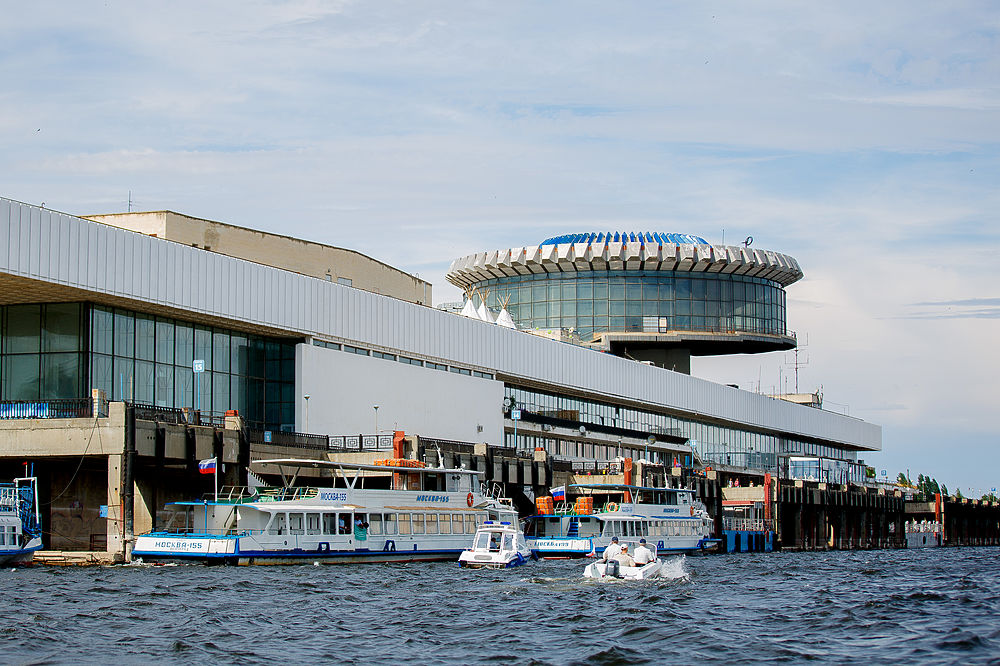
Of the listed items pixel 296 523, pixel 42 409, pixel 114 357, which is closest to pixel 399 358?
pixel 114 357

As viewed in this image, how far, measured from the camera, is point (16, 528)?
191 ft

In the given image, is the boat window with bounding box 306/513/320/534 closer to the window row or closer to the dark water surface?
the dark water surface

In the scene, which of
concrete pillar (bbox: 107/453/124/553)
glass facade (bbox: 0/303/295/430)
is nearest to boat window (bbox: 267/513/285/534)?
concrete pillar (bbox: 107/453/124/553)

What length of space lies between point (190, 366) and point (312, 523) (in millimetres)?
17121

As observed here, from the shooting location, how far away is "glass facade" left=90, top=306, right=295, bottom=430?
7162 cm

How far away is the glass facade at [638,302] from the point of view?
139m

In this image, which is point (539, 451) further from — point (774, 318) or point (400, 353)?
point (774, 318)

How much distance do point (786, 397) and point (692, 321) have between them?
29.8 m

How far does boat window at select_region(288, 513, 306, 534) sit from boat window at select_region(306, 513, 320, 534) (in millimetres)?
320

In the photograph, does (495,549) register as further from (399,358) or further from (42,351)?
(399,358)

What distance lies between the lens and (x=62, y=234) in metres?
67.6

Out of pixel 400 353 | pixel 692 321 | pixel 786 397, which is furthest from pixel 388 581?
pixel 786 397

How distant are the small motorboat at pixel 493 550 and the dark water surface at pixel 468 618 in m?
3.83

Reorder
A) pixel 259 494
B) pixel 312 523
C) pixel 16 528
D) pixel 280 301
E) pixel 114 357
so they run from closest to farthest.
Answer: pixel 16 528, pixel 312 523, pixel 259 494, pixel 114 357, pixel 280 301
